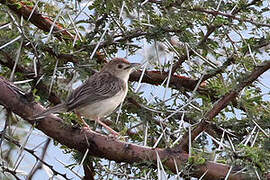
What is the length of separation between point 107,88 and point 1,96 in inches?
69.9

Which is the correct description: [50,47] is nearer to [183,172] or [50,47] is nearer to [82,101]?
[82,101]

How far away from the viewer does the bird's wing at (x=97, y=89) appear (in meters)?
5.11

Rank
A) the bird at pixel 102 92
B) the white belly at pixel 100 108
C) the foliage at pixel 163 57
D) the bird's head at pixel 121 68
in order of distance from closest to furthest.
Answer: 1. the foliage at pixel 163 57
2. the bird at pixel 102 92
3. the white belly at pixel 100 108
4. the bird's head at pixel 121 68

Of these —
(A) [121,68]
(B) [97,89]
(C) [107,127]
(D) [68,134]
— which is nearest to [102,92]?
(B) [97,89]

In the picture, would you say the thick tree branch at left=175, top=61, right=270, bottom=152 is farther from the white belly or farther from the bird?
the white belly

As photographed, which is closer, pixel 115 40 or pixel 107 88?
pixel 115 40

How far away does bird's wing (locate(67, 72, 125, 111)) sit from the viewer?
5.11 meters

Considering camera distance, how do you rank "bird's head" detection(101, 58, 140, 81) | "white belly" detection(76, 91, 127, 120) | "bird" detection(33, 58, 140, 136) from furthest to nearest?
"bird's head" detection(101, 58, 140, 81), "white belly" detection(76, 91, 127, 120), "bird" detection(33, 58, 140, 136)

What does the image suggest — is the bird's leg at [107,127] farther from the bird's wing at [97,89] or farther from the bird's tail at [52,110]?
the bird's tail at [52,110]

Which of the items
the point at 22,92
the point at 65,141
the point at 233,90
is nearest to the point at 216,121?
the point at 233,90

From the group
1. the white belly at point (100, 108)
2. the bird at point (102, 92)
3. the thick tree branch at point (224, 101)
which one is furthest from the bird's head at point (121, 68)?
the thick tree branch at point (224, 101)

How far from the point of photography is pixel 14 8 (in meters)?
4.91

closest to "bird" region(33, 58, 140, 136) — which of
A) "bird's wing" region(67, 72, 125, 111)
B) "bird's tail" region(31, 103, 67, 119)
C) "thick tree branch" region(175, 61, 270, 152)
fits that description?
"bird's wing" region(67, 72, 125, 111)

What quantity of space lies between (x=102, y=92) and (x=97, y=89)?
6 centimetres
